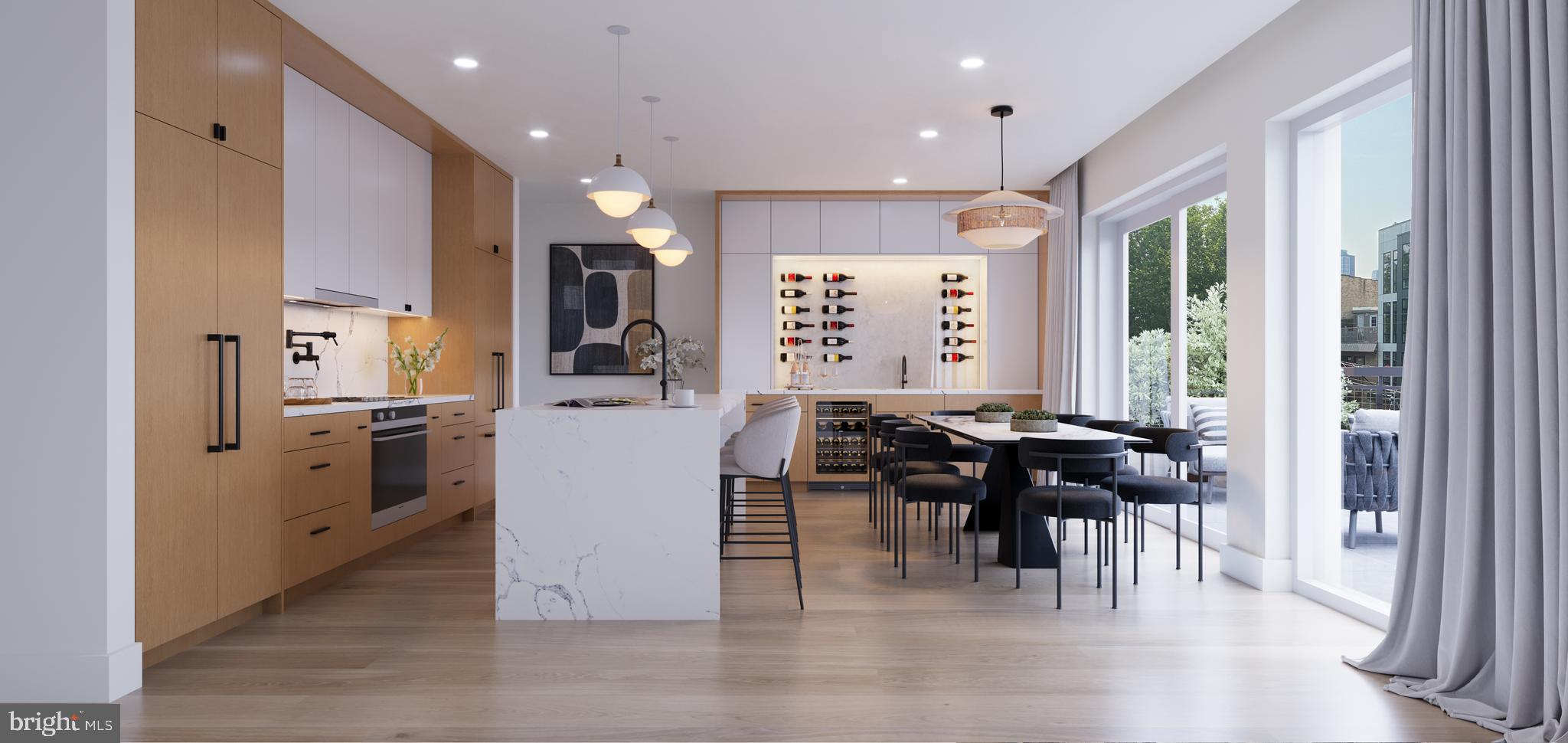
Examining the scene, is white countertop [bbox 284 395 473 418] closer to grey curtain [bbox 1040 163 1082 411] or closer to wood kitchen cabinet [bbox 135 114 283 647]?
wood kitchen cabinet [bbox 135 114 283 647]

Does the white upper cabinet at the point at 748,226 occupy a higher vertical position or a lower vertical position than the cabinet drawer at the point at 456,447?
higher

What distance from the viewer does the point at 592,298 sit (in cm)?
759

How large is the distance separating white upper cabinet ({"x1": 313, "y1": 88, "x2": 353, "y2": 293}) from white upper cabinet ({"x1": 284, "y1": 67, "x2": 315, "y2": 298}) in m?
0.05

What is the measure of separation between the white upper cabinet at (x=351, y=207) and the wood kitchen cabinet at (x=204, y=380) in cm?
62

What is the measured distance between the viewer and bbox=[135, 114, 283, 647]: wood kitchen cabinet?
277 centimetres

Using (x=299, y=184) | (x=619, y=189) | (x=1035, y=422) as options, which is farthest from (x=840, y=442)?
(x=299, y=184)

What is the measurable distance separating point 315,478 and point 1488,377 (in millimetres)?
4526

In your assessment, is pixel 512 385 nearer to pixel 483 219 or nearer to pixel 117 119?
pixel 483 219

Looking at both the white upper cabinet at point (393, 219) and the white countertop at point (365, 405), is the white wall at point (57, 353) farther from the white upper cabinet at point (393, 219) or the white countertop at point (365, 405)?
the white upper cabinet at point (393, 219)

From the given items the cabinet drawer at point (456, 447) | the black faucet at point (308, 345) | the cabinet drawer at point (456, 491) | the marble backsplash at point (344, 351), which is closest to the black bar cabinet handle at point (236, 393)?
the black faucet at point (308, 345)

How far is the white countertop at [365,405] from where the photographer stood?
366 cm

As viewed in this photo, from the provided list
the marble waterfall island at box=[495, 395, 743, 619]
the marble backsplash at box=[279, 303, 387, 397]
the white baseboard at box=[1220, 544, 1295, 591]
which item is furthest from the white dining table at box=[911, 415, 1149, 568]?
the marble backsplash at box=[279, 303, 387, 397]

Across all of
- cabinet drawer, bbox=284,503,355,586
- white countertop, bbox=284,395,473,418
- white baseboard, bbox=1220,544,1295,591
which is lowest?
white baseboard, bbox=1220,544,1295,591

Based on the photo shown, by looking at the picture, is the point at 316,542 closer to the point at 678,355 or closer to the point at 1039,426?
the point at 1039,426
